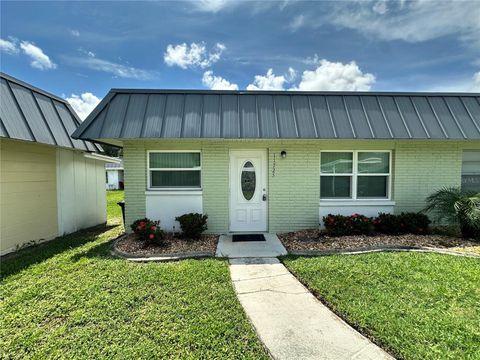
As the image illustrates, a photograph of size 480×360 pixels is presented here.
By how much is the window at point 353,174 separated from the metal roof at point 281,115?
3.33 feet

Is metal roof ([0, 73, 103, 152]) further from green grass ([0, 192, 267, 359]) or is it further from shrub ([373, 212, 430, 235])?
shrub ([373, 212, 430, 235])

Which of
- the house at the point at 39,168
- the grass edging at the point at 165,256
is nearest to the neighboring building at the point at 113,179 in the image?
the house at the point at 39,168

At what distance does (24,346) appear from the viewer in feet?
8.92

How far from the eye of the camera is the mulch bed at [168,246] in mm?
5711

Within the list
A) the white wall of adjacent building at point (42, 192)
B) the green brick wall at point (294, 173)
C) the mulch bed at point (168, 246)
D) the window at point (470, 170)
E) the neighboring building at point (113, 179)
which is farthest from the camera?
the neighboring building at point (113, 179)

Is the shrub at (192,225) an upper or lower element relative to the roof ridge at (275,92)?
lower

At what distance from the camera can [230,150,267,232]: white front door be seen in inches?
288

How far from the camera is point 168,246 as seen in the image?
19.9 ft

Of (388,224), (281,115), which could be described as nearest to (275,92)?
(281,115)

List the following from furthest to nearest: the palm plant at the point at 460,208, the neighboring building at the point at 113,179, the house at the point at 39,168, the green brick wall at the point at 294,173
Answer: the neighboring building at the point at 113,179, the green brick wall at the point at 294,173, the palm plant at the point at 460,208, the house at the point at 39,168

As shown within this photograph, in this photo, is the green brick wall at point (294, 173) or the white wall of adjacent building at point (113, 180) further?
the white wall of adjacent building at point (113, 180)

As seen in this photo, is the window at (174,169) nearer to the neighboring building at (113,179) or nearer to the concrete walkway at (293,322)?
the concrete walkway at (293,322)

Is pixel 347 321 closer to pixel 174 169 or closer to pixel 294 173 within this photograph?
pixel 294 173

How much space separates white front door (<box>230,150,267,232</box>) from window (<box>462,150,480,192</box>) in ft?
20.5
